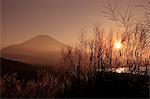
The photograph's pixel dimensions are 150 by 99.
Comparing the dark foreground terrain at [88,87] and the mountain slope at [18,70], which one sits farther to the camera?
the mountain slope at [18,70]

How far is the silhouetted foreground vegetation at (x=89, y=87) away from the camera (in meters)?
7.69

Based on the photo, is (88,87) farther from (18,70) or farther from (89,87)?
(18,70)

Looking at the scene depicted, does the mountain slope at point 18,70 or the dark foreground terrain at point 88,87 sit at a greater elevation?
the dark foreground terrain at point 88,87


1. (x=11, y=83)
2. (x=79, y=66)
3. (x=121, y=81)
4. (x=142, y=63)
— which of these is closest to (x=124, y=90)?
(x=121, y=81)

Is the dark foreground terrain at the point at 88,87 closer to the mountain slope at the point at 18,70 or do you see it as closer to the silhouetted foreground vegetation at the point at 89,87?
the silhouetted foreground vegetation at the point at 89,87

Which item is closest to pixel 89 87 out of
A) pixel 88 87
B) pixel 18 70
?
pixel 88 87

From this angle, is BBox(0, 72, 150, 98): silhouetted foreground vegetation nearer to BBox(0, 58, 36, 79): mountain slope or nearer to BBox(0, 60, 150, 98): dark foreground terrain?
BBox(0, 60, 150, 98): dark foreground terrain

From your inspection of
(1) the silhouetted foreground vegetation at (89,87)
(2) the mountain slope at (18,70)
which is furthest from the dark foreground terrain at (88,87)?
(2) the mountain slope at (18,70)

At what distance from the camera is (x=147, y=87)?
768 cm

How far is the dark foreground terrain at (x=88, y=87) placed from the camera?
7672 millimetres

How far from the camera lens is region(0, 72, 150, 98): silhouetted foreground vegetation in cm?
769

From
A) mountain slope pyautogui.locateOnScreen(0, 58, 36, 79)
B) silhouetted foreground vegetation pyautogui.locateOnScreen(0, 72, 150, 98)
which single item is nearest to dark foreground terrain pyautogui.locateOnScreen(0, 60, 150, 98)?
silhouetted foreground vegetation pyautogui.locateOnScreen(0, 72, 150, 98)

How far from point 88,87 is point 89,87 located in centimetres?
2

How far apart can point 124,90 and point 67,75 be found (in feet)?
7.16
